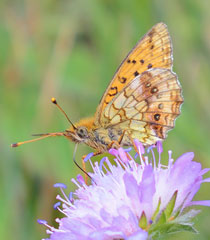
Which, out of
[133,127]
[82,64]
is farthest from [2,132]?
[133,127]

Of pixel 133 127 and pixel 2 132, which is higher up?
pixel 2 132

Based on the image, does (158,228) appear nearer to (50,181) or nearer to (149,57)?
(149,57)

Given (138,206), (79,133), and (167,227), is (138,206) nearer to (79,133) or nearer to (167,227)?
(167,227)

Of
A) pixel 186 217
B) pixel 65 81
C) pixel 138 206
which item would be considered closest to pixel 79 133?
pixel 138 206

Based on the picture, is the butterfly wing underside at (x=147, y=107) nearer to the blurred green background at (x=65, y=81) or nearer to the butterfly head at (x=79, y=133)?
the butterfly head at (x=79, y=133)

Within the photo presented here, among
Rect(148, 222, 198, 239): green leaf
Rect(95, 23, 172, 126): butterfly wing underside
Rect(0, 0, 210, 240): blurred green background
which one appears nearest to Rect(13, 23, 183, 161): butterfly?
Rect(95, 23, 172, 126): butterfly wing underside

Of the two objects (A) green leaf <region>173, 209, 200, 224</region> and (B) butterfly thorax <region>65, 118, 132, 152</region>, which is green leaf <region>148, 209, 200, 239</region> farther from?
(B) butterfly thorax <region>65, 118, 132, 152</region>
